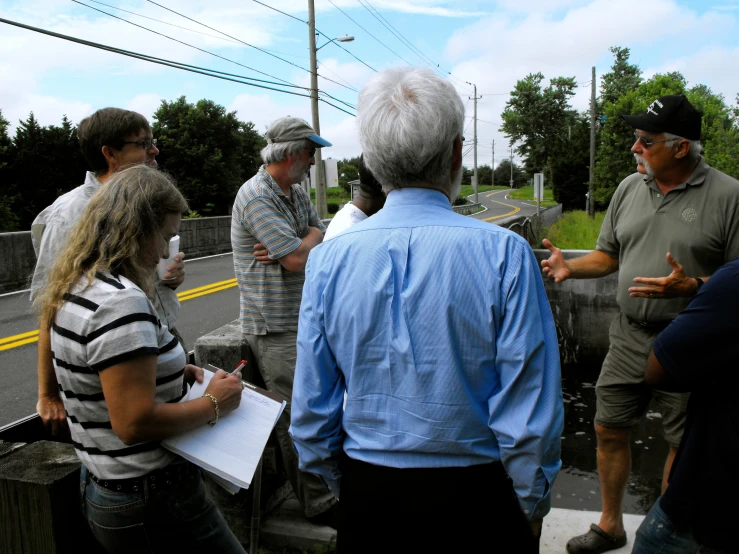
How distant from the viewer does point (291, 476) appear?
3049 millimetres

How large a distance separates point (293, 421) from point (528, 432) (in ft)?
2.05

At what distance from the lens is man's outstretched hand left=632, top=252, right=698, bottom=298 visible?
8.65 ft

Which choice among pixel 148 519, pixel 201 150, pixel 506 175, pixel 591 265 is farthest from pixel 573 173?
pixel 506 175

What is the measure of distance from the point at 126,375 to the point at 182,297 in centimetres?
1031

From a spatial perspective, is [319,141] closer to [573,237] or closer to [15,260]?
[15,260]

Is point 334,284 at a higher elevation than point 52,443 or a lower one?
higher

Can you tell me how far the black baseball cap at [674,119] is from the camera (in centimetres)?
289

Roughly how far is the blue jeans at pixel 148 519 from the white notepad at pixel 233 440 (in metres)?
0.09

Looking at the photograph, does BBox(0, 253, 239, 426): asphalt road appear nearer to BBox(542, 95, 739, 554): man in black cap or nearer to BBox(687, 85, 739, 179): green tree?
BBox(542, 95, 739, 554): man in black cap

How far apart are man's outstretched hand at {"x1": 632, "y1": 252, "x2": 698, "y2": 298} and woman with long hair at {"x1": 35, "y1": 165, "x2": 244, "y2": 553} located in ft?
6.35

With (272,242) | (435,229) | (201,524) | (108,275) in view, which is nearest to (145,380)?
(108,275)

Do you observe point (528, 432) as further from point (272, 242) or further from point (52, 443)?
point (272, 242)

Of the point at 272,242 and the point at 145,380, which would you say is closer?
the point at 145,380

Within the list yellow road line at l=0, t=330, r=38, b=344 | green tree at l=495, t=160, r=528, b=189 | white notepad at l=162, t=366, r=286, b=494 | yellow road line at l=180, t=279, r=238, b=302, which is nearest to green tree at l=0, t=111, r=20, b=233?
yellow road line at l=180, t=279, r=238, b=302
